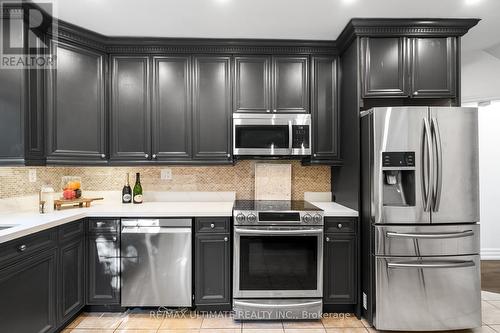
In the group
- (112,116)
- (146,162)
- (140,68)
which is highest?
(140,68)

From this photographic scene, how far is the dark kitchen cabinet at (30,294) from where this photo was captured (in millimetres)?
1710

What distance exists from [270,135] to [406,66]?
1.38 metres

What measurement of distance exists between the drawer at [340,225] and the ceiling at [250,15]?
1775 millimetres

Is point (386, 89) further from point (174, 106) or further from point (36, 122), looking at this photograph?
point (36, 122)

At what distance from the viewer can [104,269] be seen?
97.9 inches

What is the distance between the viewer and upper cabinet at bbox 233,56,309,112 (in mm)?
2848

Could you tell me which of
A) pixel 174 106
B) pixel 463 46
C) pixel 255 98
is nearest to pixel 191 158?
pixel 174 106

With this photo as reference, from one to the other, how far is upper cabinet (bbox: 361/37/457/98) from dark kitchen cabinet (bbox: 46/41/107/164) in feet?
8.36

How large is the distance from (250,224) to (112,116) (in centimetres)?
177

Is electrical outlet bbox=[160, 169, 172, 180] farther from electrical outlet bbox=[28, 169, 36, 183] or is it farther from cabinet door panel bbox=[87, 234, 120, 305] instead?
electrical outlet bbox=[28, 169, 36, 183]

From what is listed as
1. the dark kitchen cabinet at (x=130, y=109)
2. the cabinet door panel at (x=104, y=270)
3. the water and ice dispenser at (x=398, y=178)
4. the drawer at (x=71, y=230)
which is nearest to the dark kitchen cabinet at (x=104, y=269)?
the cabinet door panel at (x=104, y=270)

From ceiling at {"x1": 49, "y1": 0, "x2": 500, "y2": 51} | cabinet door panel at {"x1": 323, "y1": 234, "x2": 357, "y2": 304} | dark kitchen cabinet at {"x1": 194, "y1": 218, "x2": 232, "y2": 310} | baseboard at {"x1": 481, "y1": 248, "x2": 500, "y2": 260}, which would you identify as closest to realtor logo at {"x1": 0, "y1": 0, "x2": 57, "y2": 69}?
ceiling at {"x1": 49, "y1": 0, "x2": 500, "y2": 51}

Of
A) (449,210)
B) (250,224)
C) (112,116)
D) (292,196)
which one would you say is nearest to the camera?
(449,210)

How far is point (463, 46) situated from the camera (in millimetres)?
2910
